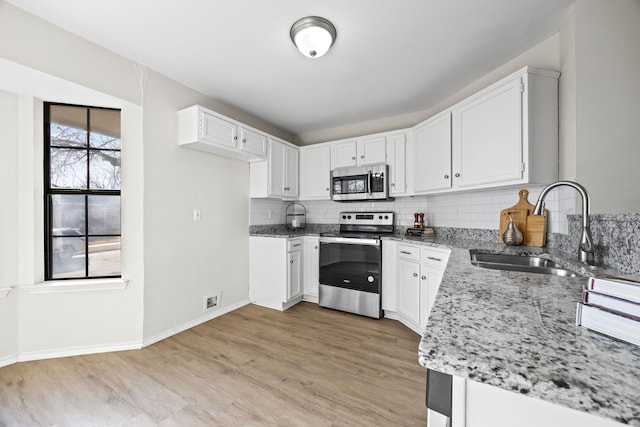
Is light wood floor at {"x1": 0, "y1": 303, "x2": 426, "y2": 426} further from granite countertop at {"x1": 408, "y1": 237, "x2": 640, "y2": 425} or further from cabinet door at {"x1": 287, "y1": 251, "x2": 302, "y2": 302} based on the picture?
granite countertop at {"x1": 408, "y1": 237, "x2": 640, "y2": 425}

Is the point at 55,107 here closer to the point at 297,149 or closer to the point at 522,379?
the point at 297,149

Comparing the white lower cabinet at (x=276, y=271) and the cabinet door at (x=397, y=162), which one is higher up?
the cabinet door at (x=397, y=162)

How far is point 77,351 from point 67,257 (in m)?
0.78

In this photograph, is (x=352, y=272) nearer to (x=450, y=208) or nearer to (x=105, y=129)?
(x=450, y=208)

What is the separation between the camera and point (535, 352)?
1.53 ft

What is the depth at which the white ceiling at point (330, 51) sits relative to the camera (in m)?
1.65

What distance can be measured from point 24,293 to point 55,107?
1.52 meters

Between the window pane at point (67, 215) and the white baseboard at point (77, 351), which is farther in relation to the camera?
the window pane at point (67, 215)

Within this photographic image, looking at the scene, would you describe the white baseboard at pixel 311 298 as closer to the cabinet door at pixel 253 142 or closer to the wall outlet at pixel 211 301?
the wall outlet at pixel 211 301

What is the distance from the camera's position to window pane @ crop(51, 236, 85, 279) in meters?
Answer: 2.18

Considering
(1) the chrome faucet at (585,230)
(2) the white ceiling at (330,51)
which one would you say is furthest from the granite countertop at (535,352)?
(2) the white ceiling at (330,51)

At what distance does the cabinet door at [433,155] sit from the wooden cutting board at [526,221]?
1.80 ft

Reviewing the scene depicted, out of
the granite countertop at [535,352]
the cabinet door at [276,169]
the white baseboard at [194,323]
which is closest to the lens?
the granite countertop at [535,352]

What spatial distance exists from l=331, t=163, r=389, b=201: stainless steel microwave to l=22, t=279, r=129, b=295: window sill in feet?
8.14
